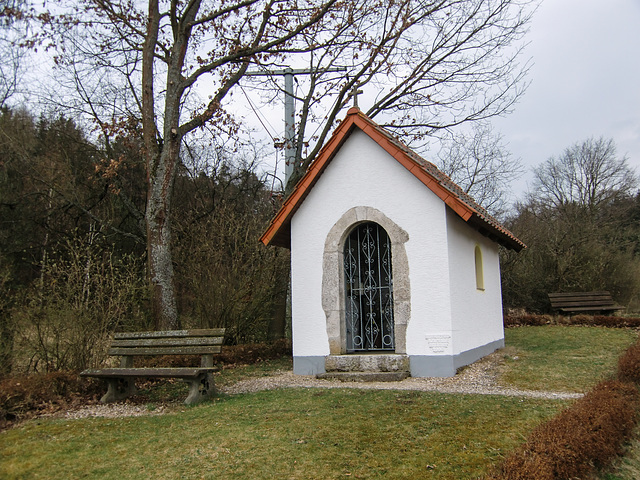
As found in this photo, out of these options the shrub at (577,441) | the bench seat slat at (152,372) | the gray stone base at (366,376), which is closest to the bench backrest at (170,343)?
the bench seat slat at (152,372)

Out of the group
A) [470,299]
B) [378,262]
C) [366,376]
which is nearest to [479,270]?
[470,299]

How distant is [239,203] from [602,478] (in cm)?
1676

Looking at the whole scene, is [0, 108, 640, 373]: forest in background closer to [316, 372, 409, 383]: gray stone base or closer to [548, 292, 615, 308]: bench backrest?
[548, 292, 615, 308]: bench backrest

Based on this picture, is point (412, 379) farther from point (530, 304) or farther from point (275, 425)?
point (530, 304)

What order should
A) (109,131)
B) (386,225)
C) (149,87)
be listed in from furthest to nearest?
(109,131), (149,87), (386,225)

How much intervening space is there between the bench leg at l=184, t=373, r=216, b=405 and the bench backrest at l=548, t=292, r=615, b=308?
15.9 m

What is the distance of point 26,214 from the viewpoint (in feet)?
62.9

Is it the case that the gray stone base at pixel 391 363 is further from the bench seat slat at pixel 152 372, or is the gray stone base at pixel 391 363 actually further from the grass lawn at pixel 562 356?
the bench seat slat at pixel 152 372

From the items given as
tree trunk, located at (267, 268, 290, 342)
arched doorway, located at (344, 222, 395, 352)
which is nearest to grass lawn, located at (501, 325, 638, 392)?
arched doorway, located at (344, 222, 395, 352)

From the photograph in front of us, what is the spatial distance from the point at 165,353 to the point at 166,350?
5 centimetres

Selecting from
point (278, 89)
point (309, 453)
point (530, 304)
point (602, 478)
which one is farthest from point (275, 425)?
point (530, 304)

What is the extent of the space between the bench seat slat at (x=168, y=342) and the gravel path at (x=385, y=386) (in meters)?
0.87

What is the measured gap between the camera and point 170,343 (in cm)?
782

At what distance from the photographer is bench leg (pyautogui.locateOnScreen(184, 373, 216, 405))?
741 centimetres
